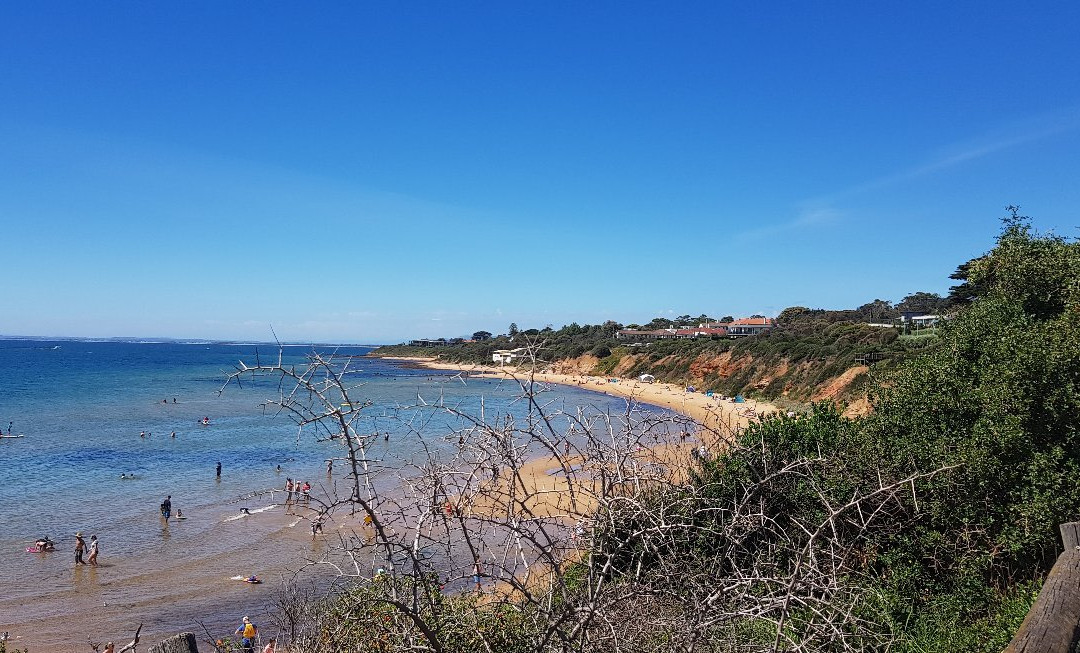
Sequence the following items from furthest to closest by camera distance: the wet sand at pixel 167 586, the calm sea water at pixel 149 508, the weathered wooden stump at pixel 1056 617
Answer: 1. the calm sea water at pixel 149 508
2. the wet sand at pixel 167 586
3. the weathered wooden stump at pixel 1056 617

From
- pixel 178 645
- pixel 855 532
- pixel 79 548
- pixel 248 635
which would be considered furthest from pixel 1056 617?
pixel 79 548

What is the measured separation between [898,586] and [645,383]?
187ft

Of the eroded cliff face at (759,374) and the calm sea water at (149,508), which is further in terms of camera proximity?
the eroded cliff face at (759,374)

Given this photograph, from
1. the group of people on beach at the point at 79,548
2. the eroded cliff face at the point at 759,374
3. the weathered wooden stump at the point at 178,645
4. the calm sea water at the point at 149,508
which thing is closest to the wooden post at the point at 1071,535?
the calm sea water at the point at 149,508

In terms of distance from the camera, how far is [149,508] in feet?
69.6

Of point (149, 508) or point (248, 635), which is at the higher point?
point (248, 635)

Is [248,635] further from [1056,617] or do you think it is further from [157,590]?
[1056,617]

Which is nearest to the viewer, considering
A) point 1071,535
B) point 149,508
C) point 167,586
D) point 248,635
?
point 1071,535

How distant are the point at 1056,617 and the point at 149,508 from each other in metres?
23.5

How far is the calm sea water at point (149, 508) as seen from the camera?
1302cm

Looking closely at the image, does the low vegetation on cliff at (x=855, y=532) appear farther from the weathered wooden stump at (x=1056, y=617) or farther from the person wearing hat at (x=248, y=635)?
the person wearing hat at (x=248, y=635)

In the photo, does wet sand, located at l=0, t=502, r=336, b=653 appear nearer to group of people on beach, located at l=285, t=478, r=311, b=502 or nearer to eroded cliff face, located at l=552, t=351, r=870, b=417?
group of people on beach, located at l=285, t=478, r=311, b=502

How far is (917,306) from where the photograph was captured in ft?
321

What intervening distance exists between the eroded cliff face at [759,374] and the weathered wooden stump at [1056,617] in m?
27.2
